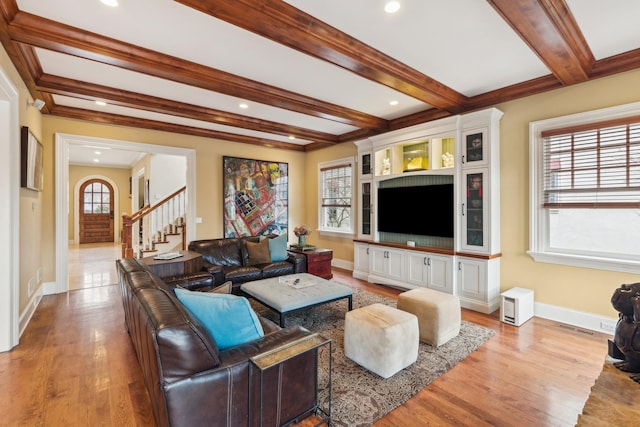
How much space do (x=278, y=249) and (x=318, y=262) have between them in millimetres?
751

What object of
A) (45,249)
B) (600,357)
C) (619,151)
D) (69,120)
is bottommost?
(600,357)

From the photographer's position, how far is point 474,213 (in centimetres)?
402

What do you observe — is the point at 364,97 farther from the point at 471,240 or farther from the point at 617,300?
the point at 617,300

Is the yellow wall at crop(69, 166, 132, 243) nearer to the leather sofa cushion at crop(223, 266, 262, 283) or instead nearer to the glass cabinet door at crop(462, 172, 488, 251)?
the leather sofa cushion at crop(223, 266, 262, 283)

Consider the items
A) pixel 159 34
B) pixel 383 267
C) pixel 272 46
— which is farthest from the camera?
pixel 383 267

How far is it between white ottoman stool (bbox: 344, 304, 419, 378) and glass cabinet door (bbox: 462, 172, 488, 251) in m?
1.98

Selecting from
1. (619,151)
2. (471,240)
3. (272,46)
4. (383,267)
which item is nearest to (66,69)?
(272,46)

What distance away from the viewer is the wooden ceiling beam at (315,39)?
2.01m

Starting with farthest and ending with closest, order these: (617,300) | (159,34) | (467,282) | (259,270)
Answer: (259,270)
(467,282)
(159,34)
(617,300)

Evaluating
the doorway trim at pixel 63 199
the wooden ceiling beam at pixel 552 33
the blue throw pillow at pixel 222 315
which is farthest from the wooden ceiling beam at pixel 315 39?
the doorway trim at pixel 63 199

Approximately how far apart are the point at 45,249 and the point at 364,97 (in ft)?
17.2

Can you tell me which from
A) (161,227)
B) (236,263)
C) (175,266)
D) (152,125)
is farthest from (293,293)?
(161,227)

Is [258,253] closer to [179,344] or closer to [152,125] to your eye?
[152,125]

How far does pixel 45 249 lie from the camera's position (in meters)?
4.44
